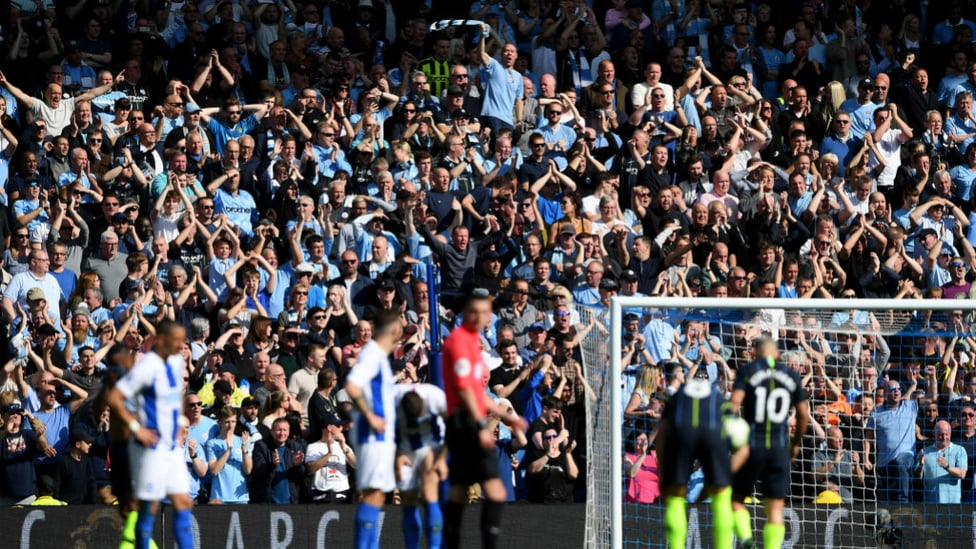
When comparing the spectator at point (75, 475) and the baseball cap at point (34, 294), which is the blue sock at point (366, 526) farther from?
the baseball cap at point (34, 294)

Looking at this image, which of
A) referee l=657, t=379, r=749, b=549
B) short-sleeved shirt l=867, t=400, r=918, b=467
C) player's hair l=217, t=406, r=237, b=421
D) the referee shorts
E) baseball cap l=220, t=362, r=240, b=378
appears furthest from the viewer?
baseball cap l=220, t=362, r=240, b=378

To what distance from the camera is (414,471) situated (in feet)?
36.4

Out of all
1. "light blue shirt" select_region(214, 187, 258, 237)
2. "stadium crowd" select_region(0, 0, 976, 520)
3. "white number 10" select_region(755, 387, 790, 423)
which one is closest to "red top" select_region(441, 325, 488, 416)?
"white number 10" select_region(755, 387, 790, 423)

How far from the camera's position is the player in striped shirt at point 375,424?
10.7 m

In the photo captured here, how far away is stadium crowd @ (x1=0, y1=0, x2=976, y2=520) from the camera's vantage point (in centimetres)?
1516

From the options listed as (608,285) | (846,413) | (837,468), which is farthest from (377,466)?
(608,285)

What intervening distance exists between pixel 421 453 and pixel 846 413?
5275 millimetres

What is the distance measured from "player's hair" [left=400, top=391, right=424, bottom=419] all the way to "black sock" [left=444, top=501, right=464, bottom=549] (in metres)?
0.65

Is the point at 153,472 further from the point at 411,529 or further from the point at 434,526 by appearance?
the point at 434,526

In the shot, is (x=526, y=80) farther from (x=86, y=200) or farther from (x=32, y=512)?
(x=32, y=512)

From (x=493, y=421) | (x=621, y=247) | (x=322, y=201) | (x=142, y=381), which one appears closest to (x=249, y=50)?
(x=322, y=201)

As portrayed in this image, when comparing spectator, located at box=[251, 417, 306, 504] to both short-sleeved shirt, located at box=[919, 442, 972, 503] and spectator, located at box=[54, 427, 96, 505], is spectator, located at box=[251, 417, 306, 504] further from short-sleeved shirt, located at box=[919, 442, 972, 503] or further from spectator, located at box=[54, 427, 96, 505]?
short-sleeved shirt, located at box=[919, 442, 972, 503]

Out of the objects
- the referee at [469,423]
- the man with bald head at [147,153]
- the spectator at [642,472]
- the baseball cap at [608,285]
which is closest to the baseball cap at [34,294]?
the man with bald head at [147,153]

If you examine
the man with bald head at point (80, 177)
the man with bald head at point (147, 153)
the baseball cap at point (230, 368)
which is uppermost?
the man with bald head at point (147, 153)
